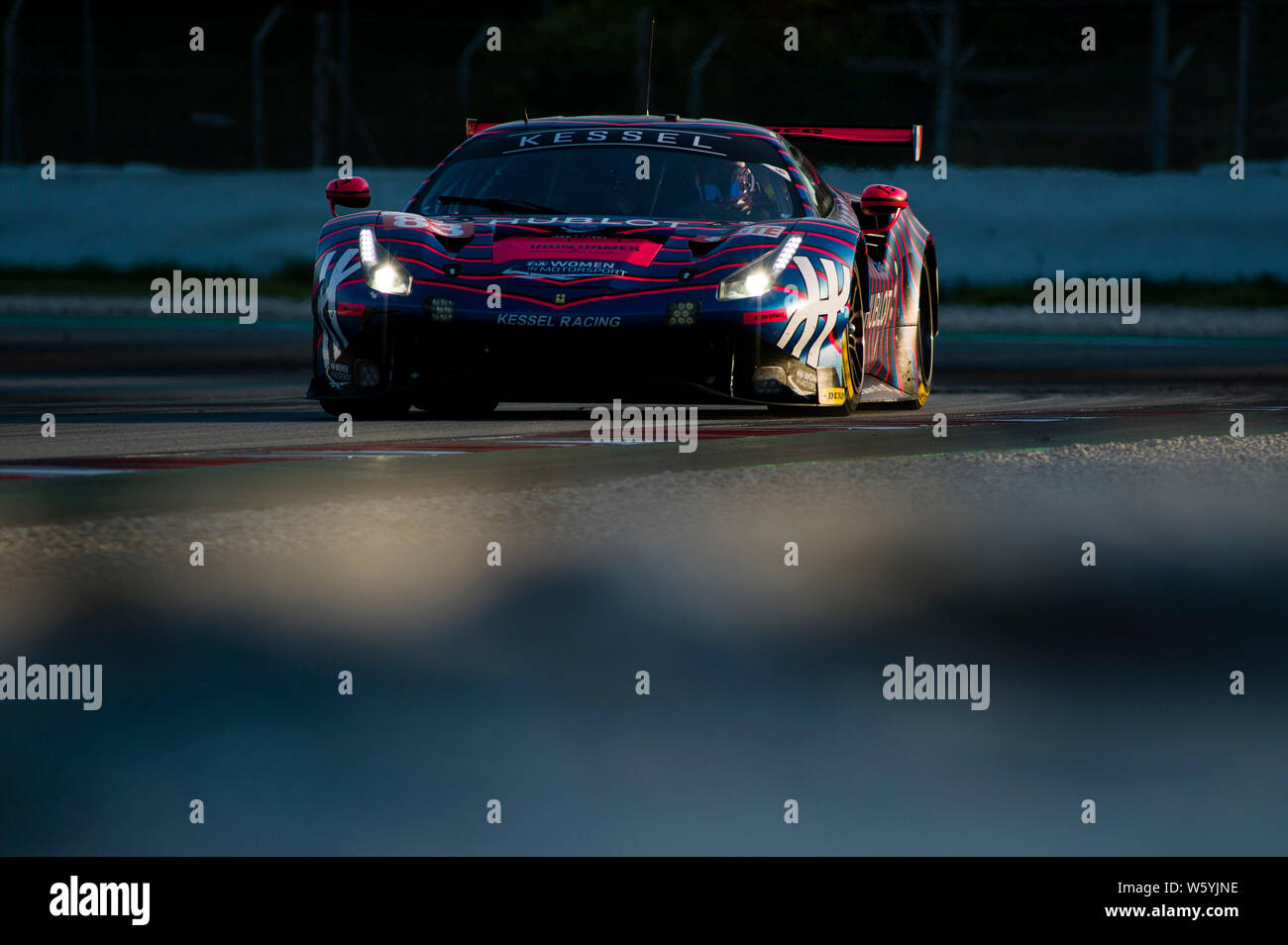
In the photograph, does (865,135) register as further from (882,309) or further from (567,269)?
(567,269)

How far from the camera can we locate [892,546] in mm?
6285

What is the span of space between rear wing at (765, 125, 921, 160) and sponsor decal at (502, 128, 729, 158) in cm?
91

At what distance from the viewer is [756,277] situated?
Result: 8.50 metres

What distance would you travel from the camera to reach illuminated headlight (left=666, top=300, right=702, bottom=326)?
8.36m

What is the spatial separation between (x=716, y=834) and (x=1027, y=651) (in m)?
1.53

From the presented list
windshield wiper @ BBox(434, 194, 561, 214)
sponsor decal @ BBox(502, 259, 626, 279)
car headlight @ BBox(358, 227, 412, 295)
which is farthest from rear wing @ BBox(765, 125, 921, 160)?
car headlight @ BBox(358, 227, 412, 295)

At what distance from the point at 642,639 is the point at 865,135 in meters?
6.37

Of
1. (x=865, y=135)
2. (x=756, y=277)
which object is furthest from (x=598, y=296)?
(x=865, y=135)

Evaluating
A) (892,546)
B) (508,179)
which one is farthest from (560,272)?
(892,546)

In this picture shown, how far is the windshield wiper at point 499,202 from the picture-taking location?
9352 millimetres

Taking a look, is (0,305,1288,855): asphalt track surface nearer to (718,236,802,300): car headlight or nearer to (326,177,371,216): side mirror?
(718,236,802,300): car headlight

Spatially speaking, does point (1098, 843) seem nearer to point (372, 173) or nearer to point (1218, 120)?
point (372, 173)

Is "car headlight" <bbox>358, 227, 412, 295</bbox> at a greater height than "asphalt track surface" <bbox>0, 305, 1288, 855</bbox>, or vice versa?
"car headlight" <bbox>358, 227, 412, 295</bbox>

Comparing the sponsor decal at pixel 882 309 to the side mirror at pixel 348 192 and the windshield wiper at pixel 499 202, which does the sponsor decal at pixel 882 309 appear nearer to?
the windshield wiper at pixel 499 202
